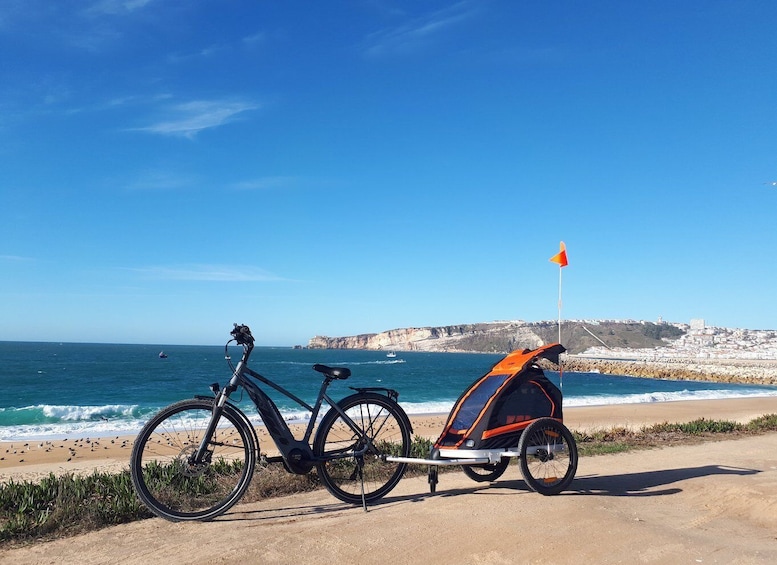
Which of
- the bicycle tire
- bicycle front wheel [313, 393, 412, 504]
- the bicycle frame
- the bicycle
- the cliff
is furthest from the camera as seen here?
the cliff

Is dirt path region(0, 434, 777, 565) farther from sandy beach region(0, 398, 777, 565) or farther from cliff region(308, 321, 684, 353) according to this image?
cliff region(308, 321, 684, 353)

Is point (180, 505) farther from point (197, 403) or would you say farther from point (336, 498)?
point (336, 498)

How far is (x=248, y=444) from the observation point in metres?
5.05

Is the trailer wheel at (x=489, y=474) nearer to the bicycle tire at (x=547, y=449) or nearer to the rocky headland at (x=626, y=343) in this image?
the bicycle tire at (x=547, y=449)

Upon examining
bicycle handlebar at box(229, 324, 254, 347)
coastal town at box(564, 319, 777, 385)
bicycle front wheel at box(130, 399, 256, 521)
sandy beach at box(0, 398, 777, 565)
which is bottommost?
coastal town at box(564, 319, 777, 385)

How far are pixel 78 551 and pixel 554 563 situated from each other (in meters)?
3.33

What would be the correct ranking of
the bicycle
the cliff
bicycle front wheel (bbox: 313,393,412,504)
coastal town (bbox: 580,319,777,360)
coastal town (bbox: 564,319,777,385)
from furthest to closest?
the cliff → coastal town (bbox: 580,319,777,360) → coastal town (bbox: 564,319,777,385) → bicycle front wheel (bbox: 313,393,412,504) → the bicycle

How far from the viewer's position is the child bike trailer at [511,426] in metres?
5.62

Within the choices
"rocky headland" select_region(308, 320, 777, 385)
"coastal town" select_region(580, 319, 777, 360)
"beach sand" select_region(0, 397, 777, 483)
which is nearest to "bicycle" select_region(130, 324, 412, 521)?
"beach sand" select_region(0, 397, 777, 483)

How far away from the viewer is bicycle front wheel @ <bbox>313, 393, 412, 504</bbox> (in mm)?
5363

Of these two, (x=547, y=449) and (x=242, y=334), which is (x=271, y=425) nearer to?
(x=242, y=334)

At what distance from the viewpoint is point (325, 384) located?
5.41 m

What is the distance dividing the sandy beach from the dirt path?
11 mm

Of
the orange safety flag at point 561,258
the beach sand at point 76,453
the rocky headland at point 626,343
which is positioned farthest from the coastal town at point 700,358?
the orange safety flag at point 561,258
